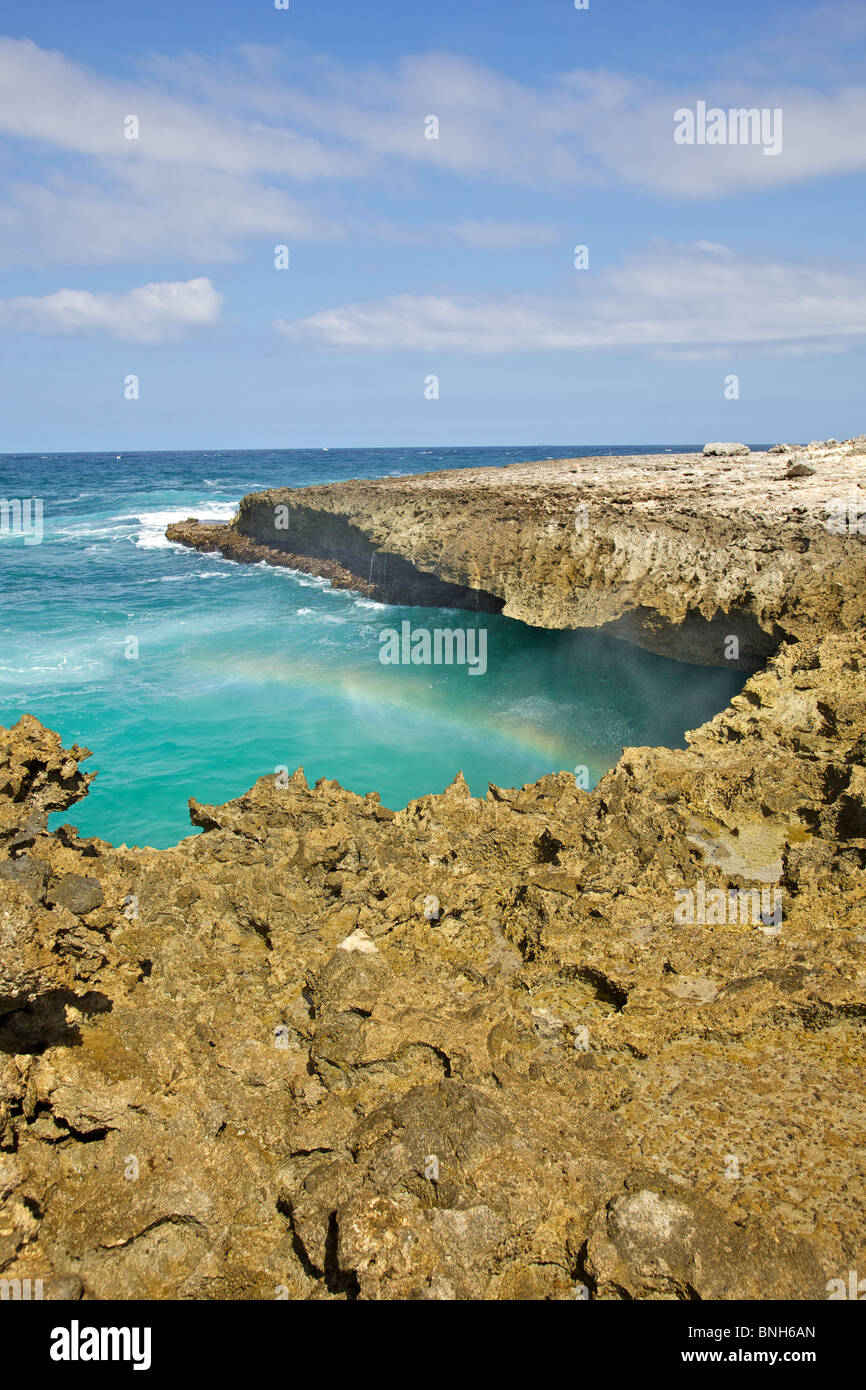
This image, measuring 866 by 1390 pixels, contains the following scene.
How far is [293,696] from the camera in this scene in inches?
634

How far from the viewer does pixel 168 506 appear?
46.0m

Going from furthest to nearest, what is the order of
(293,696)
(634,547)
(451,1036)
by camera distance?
(293,696) → (634,547) → (451,1036)

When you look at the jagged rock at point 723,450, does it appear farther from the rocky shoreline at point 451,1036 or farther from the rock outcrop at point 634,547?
the rocky shoreline at point 451,1036

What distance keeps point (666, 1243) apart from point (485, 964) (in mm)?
2108

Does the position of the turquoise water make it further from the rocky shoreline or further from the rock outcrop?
the rocky shoreline

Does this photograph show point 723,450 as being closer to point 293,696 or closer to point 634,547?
point 634,547

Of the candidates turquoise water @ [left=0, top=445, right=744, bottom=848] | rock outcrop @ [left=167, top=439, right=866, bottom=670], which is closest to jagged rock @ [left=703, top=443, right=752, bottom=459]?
rock outcrop @ [left=167, top=439, right=866, bottom=670]

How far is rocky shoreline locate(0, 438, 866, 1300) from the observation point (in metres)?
3.33

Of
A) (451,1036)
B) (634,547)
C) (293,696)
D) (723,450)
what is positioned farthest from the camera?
(723,450)

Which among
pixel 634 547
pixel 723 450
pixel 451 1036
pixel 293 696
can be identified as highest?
pixel 723 450

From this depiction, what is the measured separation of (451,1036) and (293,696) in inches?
480

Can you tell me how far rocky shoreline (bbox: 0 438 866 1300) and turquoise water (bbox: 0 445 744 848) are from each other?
524cm

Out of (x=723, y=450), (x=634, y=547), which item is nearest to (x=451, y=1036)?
(x=634, y=547)
